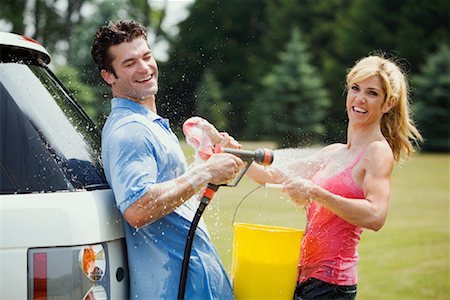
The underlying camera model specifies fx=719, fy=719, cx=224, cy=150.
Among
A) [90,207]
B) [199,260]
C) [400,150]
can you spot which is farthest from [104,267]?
[400,150]

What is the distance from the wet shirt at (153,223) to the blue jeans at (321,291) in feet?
1.63

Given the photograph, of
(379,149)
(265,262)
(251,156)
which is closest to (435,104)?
(379,149)

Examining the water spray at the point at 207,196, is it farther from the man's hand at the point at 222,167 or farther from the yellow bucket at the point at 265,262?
the yellow bucket at the point at 265,262

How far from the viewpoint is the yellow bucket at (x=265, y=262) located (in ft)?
10.3

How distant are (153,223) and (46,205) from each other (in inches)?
18.7

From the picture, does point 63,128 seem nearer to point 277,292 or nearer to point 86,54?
point 277,292

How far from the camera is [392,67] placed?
343 cm

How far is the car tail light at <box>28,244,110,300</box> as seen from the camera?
2.49m

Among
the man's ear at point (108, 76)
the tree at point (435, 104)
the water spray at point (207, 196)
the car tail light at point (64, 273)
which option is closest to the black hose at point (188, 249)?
the water spray at point (207, 196)

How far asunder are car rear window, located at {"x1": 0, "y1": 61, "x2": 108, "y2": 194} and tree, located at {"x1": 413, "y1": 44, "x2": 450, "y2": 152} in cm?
3208

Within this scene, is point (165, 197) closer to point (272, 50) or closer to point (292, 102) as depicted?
point (292, 102)

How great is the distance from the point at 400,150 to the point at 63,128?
65.3 inches

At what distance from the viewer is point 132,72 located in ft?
10.1

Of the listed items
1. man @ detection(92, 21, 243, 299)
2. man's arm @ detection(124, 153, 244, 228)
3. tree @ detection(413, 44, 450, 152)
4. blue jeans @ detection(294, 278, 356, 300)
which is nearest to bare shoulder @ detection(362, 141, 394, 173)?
blue jeans @ detection(294, 278, 356, 300)
